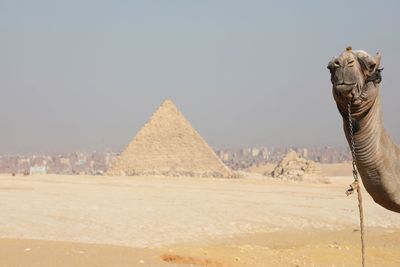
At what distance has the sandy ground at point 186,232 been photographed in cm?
917

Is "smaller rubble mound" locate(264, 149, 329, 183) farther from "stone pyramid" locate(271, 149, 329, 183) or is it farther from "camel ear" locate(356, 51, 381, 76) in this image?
"camel ear" locate(356, 51, 381, 76)

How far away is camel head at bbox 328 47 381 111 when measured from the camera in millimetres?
3742

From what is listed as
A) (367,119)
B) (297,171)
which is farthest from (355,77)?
(297,171)

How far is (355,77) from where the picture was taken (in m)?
3.75

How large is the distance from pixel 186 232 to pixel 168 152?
39987 millimetres

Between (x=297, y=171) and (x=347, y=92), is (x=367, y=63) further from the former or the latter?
(x=297, y=171)

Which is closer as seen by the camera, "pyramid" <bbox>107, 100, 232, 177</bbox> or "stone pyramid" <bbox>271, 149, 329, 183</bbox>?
"stone pyramid" <bbox>271, 149, 329, 183</bbox>

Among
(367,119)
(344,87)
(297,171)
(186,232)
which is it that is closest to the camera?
(344,87)

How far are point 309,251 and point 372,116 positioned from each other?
8.55m

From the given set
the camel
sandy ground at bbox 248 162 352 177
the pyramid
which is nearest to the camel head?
the camel

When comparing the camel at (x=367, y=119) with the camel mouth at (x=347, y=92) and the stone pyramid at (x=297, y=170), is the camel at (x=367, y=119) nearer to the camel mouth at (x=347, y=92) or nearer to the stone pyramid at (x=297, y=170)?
the camel mouth at (x=347, y=92)

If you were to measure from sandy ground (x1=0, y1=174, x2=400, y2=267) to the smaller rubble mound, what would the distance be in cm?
2469

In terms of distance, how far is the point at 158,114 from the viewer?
5850 cm


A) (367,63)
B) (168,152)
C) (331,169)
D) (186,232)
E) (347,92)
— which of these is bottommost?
(331,169)
